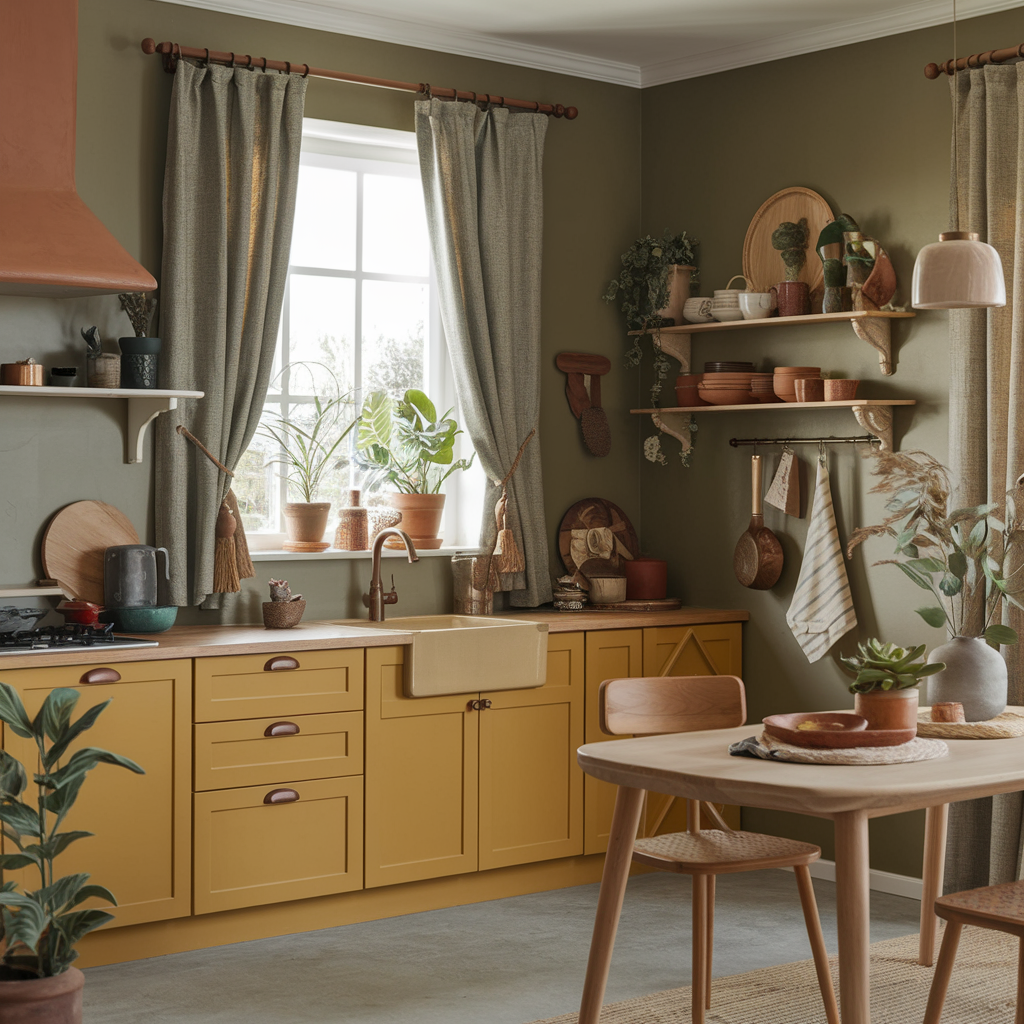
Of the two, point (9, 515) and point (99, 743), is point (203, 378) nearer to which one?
point (9, 515)

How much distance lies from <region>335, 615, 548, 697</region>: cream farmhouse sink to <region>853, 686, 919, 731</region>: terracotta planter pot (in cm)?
169

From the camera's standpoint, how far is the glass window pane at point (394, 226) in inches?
197

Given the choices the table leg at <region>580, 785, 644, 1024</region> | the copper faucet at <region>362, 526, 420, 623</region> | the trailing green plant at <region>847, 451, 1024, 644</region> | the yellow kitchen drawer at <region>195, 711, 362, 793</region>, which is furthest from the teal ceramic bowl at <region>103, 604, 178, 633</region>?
the trailing green plant at <region>847, 451, 1024, 644</region>

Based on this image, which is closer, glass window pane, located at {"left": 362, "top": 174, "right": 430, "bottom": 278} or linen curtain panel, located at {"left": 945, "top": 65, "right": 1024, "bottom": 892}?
linen curtain panel, located at {"left": 945, "top": 65, "right": 1024, "bottom": 892}

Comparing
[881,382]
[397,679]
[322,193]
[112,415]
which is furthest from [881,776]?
[322,193]

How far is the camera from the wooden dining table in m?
2.50

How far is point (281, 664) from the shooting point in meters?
4.07

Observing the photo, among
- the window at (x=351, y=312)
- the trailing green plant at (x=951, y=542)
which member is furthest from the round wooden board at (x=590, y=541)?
the trailing green plant at (x=951, y=542)

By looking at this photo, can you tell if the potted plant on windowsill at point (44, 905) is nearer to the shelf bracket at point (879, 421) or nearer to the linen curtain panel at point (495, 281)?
the linen curtain panel at point (495, 281)

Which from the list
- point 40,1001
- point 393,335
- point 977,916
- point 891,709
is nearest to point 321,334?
point 393,335

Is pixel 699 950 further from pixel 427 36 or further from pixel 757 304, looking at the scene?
pixel 427 36

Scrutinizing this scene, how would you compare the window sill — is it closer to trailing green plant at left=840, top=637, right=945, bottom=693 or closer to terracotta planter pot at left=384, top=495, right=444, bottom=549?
terracotta planter pot at left=384, top=495, right=444, bottom=549

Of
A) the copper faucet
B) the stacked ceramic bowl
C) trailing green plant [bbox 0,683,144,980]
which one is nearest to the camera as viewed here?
trailing green plant [bbox 0,683,144,980]

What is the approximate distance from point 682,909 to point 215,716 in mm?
1597
